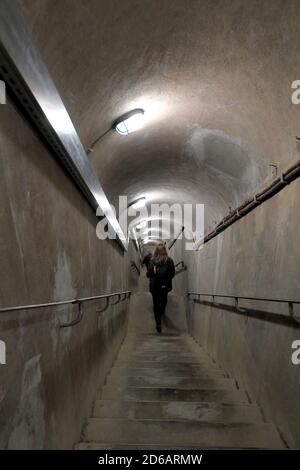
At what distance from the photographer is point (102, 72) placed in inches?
71.9

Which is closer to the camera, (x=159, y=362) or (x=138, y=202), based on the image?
(x=159, y=362)

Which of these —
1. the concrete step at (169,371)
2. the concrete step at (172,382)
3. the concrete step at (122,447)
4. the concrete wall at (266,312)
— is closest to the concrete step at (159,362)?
the concrete step at (169,371)

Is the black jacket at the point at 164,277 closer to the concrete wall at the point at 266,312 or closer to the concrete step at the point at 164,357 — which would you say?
the concrete step at the point at 164,357

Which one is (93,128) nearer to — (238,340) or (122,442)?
(122,442)

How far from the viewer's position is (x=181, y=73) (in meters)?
2.17

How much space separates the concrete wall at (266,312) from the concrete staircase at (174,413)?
0.58ft

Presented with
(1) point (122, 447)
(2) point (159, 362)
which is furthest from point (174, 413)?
(2) point (159, 362)

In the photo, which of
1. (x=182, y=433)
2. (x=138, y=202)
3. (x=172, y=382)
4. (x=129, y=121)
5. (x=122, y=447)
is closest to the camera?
(x=122, y=447)

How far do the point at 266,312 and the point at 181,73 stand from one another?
1.90 metres

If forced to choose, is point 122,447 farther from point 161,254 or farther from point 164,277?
point 161,254

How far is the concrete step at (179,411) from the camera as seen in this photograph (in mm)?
2494

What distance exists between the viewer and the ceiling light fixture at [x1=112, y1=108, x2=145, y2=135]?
2.45 meters

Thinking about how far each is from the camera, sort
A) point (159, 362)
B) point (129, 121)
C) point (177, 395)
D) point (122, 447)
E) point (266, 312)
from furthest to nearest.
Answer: point (159, 362), point (177, 395), point (266, 312), point (129, 121), point (122, 447)

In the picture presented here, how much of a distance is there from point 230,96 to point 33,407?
2.30m
